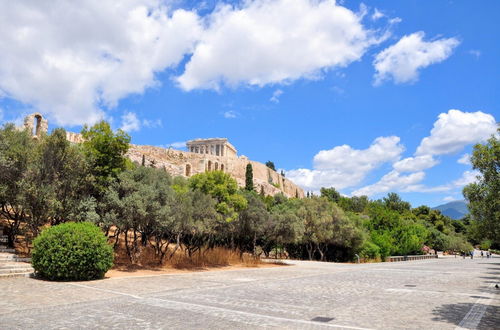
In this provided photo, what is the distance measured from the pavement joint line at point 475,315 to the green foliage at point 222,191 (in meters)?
14.3

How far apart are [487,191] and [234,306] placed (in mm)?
6468

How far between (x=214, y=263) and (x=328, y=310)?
15.8 m

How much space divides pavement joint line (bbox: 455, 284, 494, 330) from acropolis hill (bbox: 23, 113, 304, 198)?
52213 millimetres

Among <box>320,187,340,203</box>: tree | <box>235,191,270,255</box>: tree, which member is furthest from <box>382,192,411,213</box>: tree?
<box>235,191,270,255</box>: tree

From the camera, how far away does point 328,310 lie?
8562 mm

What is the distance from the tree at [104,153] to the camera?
58.7 ft

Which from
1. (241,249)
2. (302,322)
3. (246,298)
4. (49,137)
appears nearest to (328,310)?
(302,322)

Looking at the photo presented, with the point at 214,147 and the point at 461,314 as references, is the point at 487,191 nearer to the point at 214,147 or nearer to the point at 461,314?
the point at 461,314

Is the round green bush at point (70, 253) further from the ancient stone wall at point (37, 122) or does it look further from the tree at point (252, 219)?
the ancient stone wall at point (37, 122)

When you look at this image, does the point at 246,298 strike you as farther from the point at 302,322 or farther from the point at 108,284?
the point at 108,284

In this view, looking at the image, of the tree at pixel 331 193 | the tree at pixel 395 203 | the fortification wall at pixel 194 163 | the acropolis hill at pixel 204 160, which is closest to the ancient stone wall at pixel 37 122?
the acropolis hill at pixel 204 160

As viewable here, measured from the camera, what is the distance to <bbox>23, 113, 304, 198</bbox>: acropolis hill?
2758 inches

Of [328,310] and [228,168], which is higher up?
[228,168]

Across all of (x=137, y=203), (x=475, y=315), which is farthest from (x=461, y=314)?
(x=137, y=203)
